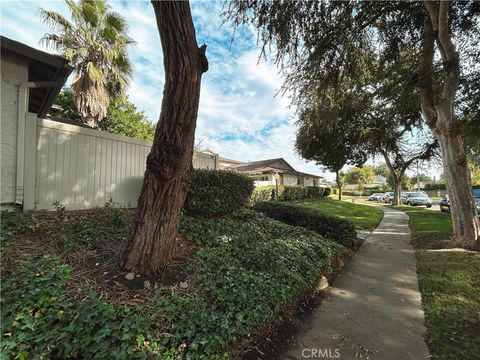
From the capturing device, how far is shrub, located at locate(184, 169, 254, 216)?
5.69m

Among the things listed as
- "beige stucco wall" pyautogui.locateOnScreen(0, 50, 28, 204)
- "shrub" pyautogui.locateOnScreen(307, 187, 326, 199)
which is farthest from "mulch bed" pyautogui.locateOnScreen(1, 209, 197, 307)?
"shrub" pyautogui.locateOnScreen(307, 187, 326, 199)

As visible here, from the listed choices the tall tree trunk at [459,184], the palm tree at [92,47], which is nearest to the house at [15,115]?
the palm tree at [92,47]

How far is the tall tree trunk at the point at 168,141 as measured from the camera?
311cm

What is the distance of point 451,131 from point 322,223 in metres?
4.26

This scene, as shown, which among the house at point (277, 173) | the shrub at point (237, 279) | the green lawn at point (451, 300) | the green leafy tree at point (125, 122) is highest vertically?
the green leafy tree at point (125, 122)

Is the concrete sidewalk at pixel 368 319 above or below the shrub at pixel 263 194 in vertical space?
below

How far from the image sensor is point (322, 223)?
7.49 meters

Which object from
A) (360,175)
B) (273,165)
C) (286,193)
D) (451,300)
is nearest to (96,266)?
(451,300)

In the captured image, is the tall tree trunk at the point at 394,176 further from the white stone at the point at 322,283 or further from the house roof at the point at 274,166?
the white stone at the point at 322,283

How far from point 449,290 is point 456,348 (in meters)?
1.90

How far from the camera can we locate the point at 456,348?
2.85 meters

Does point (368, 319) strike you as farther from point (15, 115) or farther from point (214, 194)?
point (15, 115)

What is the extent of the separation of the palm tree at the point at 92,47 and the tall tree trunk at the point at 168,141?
35.4 feet

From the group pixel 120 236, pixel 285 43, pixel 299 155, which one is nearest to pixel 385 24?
pixel 285 43
